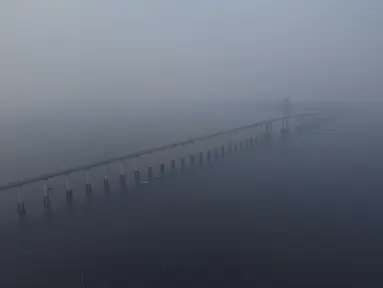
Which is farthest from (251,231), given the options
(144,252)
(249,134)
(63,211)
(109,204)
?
(249,134)

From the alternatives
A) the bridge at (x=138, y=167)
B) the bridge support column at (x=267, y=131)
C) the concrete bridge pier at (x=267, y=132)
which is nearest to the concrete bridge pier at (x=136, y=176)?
the bridge at (x=138, y=167)

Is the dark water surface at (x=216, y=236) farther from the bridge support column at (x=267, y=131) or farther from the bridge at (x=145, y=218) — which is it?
the bridge support column at (x=267, y=131)

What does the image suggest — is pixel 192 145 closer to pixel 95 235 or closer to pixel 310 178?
pixel 310 178

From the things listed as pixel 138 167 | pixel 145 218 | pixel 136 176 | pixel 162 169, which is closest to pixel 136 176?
pixel 136 176

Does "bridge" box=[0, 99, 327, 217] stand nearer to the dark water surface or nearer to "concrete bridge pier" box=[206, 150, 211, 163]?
"concrete bridge pier" box=[206, 150, 211, 163]

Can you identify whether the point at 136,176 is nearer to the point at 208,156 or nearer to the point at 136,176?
the point at 136,176

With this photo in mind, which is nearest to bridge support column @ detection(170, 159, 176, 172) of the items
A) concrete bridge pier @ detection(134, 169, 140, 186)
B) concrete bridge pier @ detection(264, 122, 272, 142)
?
concrete bridge pier @ detection(134, 169, 140, 186)
